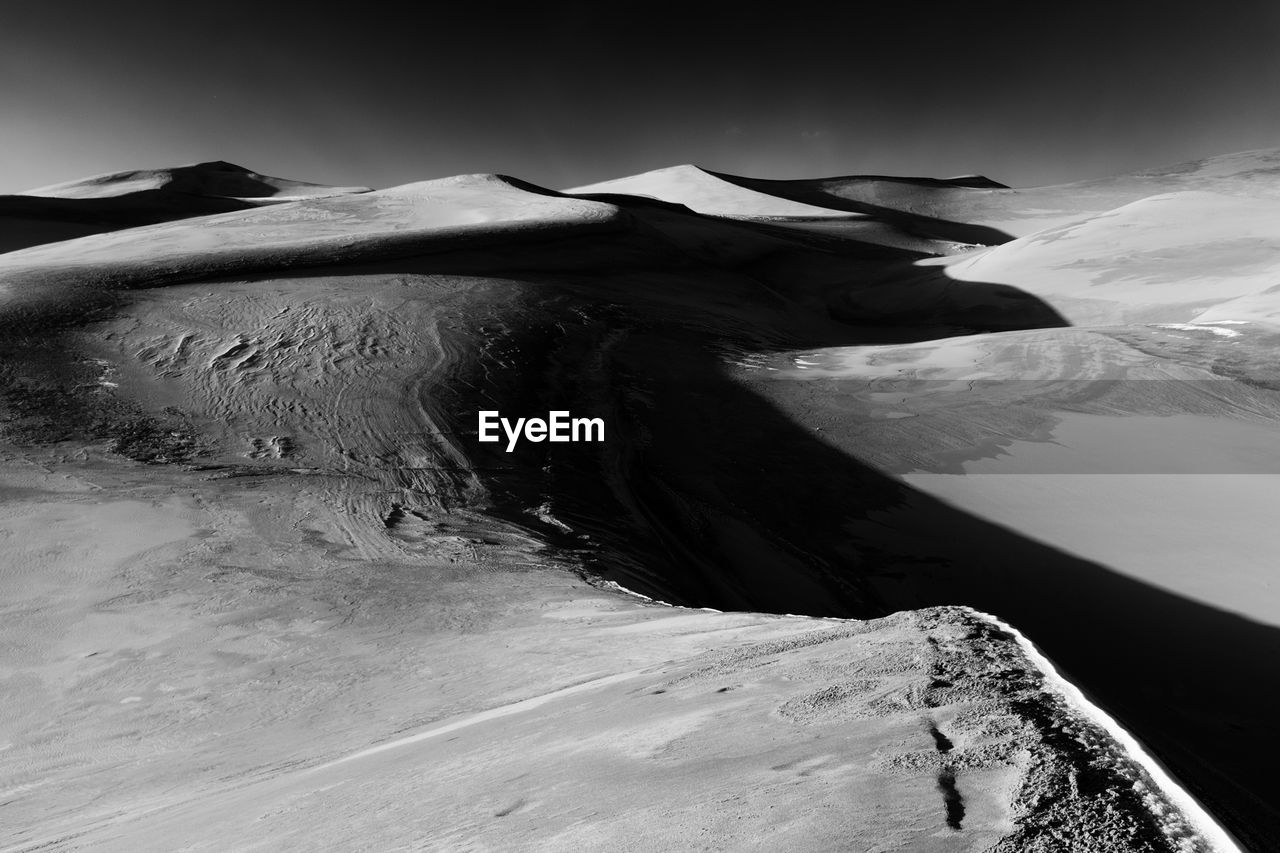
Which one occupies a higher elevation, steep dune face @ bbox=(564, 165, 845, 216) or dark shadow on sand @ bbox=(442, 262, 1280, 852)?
steep dune face @ bbox=(564, 165, 845, 216)

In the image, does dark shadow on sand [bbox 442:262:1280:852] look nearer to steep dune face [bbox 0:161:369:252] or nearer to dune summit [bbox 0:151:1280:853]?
dune summit [bbox 0:151:1280:853]

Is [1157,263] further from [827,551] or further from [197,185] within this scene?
[197,185]

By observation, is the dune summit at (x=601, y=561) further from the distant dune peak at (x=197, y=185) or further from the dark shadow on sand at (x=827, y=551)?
the distant dune peak at (x=197, y=185)

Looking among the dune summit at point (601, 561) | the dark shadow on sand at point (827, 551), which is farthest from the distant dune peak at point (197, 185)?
the dark shadow on sand at point (827, 551)

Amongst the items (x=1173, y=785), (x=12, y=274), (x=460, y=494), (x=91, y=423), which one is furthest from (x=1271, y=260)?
(x=12, y=274)

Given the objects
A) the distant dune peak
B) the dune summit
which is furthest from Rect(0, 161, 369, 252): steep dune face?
the dune summit

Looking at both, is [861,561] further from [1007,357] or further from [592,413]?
[1007,357]

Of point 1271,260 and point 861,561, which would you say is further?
point 1271,260

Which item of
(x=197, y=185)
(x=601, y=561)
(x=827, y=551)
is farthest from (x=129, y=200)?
(x=827, y=551)
